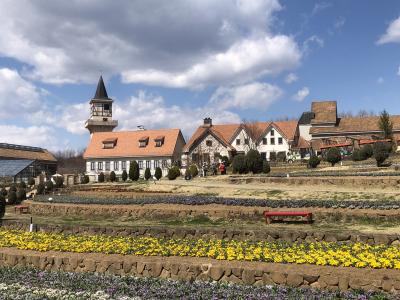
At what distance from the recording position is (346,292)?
8328 millimetres

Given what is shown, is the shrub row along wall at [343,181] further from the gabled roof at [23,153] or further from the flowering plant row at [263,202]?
the gabled roof at [23,153]

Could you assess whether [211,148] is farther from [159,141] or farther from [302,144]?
[302,144]

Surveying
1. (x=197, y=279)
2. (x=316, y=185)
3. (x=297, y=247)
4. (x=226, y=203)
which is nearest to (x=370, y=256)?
(x=297, y=247)

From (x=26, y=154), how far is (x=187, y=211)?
59.3m

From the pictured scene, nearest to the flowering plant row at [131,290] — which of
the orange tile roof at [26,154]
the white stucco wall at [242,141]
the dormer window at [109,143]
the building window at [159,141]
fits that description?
the building window at [159,141]

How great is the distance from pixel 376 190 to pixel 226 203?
8750 millimetres

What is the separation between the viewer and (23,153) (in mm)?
72812

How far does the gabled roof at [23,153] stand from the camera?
2709 inches

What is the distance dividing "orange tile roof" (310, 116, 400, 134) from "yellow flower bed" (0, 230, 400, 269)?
172ft

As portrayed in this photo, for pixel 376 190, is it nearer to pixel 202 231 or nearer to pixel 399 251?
pixel 202 231

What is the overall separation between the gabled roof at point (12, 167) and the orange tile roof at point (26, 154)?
1090 centimetres

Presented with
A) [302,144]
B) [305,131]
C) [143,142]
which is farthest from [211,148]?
[305,131]

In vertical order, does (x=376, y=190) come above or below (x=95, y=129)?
below

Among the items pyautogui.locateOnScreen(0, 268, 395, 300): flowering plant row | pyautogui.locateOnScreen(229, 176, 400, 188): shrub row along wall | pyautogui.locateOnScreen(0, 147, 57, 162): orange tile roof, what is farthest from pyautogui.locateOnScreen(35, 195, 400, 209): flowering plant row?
pyautogui.locateOnScreen(0, 147, 57, 162): orange tile roof
